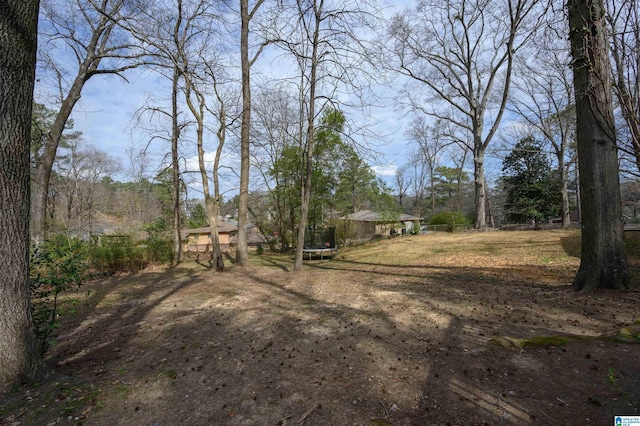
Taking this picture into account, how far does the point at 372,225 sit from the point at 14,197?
27103 millimetres

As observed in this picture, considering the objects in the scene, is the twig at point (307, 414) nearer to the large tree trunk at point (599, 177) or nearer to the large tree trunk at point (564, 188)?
the large tree trunk at point (599, 177)

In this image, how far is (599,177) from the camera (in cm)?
472

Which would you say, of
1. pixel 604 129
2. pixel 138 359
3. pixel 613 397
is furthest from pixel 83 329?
pixel 604 129

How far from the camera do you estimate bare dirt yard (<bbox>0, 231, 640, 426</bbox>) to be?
2133 mm

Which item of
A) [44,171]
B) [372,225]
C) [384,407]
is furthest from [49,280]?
[372,225]

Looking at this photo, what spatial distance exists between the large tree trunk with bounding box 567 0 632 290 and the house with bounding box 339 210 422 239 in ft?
50.5

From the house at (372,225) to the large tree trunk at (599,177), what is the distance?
15385mm

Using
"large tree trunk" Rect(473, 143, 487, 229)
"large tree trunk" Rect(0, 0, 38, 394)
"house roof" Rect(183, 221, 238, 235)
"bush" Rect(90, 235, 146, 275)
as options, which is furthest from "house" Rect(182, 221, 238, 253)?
"large tree trunk" Rect(0, 0, 38, 394)

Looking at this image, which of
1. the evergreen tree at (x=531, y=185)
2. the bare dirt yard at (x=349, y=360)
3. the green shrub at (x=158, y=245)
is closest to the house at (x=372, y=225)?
the evergreen tree at (x=531, y=185)

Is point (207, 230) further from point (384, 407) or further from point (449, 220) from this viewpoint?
point (384, 407)

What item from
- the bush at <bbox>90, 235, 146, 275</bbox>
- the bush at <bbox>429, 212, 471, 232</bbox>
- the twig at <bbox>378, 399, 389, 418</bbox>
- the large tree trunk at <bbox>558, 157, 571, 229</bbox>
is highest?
the large tree trunk at <bbox>558, 157, 571, 229</bbox>

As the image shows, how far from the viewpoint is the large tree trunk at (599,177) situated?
4637 mm

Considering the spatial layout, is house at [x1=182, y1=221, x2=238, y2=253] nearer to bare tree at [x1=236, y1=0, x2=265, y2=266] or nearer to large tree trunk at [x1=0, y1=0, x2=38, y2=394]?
bare tree at [x1=236, y1=0, x2=265, y2=266]

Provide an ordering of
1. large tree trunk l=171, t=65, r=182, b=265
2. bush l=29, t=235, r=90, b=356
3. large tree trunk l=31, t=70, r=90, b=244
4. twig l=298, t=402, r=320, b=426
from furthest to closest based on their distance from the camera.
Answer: large tree trunk l=171, t=65, r=182, b=265 → large tree trunk l=31, t=70, r=90, b=244 → bush l=29, t=235, r=90, b=356 → twig l=298, t=402, r=320, b=426
